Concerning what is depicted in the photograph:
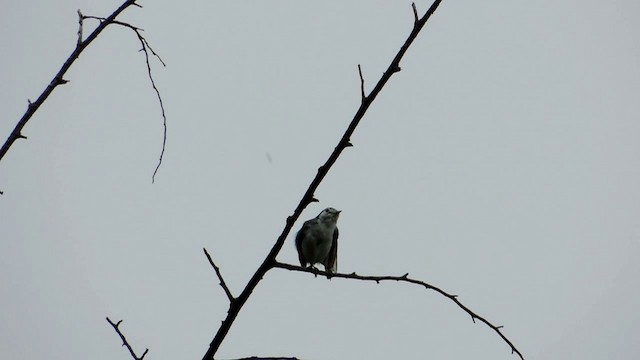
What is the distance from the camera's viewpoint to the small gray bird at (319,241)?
352 inches

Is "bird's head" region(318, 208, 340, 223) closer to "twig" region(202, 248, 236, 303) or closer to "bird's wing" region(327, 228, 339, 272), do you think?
"bird's wing" region(327, 228, 339, 272)

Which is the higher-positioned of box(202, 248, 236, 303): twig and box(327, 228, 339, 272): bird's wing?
box(327, 228, 339, 272): bird's wing

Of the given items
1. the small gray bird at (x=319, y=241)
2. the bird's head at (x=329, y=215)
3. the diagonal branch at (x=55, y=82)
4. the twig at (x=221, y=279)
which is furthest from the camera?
the bird's head at (x=329, y=215)

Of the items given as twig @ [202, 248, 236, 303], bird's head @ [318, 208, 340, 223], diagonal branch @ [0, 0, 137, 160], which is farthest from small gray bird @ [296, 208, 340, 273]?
diagonal branch @ [0, 0, 137, 160]

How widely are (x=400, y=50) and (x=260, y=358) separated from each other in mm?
996

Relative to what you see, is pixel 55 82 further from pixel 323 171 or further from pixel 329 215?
pixel 329 215

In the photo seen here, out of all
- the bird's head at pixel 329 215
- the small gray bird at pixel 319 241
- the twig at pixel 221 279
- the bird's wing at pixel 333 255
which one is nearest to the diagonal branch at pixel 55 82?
the twig at pixel 221 279

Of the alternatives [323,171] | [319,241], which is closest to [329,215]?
[319,241]

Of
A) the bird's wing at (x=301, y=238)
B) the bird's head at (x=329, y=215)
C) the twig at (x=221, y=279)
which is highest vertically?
the bird's head at (x=329, y=215)

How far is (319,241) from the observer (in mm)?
8938

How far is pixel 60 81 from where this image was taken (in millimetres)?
2043

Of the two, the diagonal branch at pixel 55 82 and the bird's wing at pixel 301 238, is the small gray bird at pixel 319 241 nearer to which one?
the bird's wing at pixel 301 238

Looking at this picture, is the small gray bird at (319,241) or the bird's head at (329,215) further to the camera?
the bird's head at (329,215)

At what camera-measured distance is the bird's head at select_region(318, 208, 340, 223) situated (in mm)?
9211
